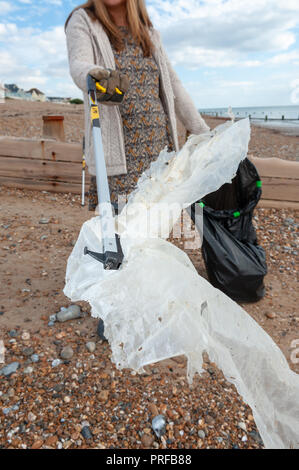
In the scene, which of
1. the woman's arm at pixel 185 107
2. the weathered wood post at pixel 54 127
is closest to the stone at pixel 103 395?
the woman's arm at pixel 185 107

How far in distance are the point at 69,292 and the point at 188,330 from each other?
464 mm

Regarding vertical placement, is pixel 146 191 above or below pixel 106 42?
below

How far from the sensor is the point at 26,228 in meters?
3.51

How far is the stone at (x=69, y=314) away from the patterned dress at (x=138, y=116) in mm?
660

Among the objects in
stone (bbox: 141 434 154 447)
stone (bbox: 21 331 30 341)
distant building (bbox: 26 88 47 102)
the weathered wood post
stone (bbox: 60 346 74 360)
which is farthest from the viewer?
distant building (bbox: 26 88 47 102)

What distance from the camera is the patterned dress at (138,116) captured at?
191 centimetres

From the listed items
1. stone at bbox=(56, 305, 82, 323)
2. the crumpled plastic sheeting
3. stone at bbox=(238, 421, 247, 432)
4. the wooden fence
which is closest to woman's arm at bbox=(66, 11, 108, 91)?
the crumpled plastic sheeting

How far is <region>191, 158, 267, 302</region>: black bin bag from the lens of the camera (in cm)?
231

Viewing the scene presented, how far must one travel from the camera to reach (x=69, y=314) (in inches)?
82.1

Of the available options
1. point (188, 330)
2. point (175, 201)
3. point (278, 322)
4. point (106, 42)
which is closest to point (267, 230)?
point (278, 322)

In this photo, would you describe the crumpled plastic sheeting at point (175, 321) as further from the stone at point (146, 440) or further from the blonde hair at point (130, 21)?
the blonde hair at point (130, 21)

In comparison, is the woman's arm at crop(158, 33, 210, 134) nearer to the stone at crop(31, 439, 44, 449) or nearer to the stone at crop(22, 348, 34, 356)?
the stone at crop(22, 348, 34, 356)

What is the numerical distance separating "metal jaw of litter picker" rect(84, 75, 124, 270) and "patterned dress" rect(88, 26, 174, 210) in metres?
0.26

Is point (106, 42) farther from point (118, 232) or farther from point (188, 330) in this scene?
point (188, 330)
